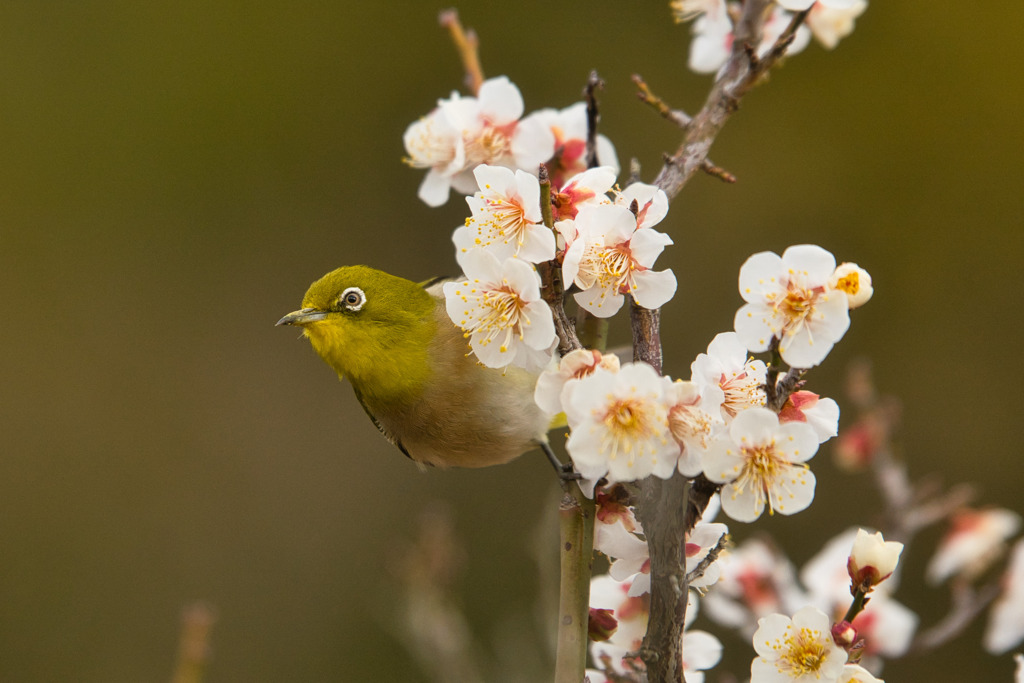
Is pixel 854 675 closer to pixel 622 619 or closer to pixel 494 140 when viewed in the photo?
pixel 622 619

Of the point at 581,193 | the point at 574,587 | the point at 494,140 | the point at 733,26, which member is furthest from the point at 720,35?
the point at 574,587

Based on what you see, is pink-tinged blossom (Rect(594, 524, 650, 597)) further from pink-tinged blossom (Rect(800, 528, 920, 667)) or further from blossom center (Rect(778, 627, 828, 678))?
pink-tinged blossom (Rect(800, 528, 920, 667))

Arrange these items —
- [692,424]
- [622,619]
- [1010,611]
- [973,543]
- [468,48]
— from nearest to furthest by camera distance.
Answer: [692,424] → [622,619] → [468,48] → [1010,611] → [973,543]

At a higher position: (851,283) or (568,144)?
(568,144)

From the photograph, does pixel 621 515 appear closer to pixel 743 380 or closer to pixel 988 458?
pixel 743 380

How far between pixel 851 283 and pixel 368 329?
0.76 meters

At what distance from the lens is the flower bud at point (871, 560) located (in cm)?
73

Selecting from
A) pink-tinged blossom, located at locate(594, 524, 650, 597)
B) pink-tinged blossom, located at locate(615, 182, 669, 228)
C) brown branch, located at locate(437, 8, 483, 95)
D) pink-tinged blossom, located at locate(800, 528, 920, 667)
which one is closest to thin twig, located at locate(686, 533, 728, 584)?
pink-tinged blossom, located at locate(594, 524, 650, 597)

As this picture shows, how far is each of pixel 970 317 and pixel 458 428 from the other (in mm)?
2467

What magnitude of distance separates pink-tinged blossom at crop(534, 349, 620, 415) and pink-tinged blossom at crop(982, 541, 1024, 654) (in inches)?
41.2

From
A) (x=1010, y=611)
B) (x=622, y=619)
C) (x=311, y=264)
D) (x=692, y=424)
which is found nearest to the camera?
(x=692, y=424)

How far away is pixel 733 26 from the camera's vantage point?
121 cm

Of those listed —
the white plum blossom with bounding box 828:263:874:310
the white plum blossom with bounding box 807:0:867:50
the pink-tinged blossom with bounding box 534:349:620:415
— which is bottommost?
the pink-tinged blossom with bounding box 534:349:620:415

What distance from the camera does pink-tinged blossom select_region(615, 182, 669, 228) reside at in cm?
75
